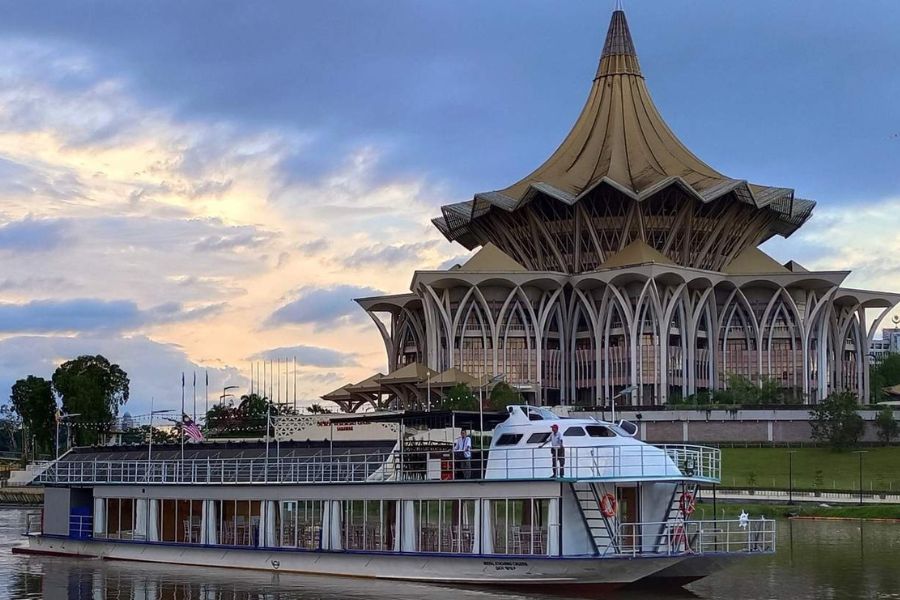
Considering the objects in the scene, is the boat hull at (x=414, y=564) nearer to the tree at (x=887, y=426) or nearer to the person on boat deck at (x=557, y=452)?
the person on boat deck at (x=557, y=452)

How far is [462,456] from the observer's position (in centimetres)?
3862

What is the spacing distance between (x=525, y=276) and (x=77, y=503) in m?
86.5

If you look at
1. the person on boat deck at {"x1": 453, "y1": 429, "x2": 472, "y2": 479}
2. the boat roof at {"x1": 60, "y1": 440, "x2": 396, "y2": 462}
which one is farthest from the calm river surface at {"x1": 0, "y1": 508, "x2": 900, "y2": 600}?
the boat roof at {"x1": 60, "y1": 440, "x2": 396, "y2": 462}

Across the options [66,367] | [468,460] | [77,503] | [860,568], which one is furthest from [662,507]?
[66,367]

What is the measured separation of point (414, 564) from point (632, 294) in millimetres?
95440

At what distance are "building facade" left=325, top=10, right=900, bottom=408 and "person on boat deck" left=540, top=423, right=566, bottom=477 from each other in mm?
91280

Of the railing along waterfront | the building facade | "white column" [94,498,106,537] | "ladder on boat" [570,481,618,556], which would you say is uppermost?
the building facade

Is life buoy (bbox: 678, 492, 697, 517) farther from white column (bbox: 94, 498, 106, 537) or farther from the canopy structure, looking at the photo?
the canopy structure

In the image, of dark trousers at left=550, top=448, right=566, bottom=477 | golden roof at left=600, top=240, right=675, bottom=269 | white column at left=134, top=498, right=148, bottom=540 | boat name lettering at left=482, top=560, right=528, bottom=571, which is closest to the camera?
dark trousers at left=550, top=448, right=566, bottom=477

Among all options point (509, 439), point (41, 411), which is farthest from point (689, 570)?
point (41, 411)

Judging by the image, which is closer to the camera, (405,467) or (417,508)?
(417,508)

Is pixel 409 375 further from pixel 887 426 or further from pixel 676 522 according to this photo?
pixel 676 522

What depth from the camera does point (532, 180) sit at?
138 meters

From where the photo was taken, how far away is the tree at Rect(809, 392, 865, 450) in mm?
98250
